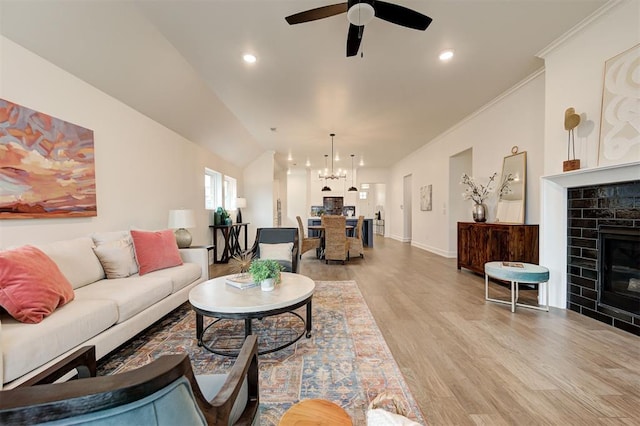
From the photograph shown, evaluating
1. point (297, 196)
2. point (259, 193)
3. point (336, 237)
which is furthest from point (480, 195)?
point (297, 196)

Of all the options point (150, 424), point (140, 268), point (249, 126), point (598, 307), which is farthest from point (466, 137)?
point (150, 424)

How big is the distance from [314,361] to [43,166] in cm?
282

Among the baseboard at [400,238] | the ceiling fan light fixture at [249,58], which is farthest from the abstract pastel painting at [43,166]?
the baseboard at [400,238]

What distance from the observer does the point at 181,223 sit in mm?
3893

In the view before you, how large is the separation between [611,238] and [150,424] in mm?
3764

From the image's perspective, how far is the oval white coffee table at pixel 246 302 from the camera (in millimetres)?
1942

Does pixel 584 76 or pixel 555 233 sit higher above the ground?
pixel 584 76

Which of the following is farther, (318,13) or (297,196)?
(297,196)

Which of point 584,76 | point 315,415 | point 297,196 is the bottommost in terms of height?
point 315,415

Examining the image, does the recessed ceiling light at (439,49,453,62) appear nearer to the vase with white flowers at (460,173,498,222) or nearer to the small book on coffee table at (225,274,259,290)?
the vase with white flowers at (460,173,498,222)

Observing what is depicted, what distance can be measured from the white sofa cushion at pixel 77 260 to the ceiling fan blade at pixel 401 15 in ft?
10.4

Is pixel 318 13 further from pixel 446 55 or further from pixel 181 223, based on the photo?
pixel 181 223

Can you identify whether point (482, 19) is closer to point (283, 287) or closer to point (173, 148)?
point (283, 287)

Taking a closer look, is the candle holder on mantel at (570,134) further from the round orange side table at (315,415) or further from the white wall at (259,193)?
the white wall at (259,193)
